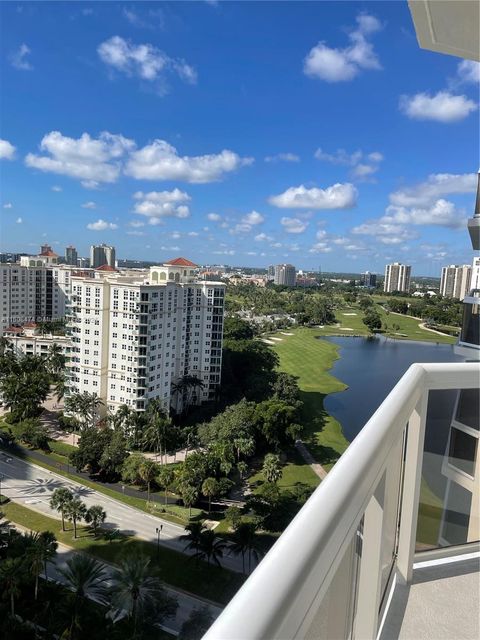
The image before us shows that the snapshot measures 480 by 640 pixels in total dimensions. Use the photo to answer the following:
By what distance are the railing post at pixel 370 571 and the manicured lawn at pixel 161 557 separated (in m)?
6.20

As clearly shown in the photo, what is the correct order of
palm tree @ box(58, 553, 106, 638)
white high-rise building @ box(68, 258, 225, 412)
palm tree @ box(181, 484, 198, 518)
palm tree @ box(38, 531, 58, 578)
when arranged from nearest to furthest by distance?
palm tree @ box(58, 553, 106, 638), palm tree @ box(38, 531, 58, 578), palm tree @ box(181, 484, 198, 518), white high-rise building @ box(68, 258, 225, 412)

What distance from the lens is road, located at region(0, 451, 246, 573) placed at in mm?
7707

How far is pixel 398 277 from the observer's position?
207 feet

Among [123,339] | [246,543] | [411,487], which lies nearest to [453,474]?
[411,487]

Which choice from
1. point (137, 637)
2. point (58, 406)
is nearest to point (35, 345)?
point (58, 406)

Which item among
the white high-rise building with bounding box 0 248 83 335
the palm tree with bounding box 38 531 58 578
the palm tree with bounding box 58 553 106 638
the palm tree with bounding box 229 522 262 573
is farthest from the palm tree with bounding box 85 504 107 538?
the white high-rise building with bounding box 0 248 83 335

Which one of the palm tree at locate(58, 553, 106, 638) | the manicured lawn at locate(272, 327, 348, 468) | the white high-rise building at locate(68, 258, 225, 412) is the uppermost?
the white high-rise building at locate(68, 258, 225, 412)

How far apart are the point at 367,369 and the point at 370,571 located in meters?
21.2

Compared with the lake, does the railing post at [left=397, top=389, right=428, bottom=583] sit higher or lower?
higher

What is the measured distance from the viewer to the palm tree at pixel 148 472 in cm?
925

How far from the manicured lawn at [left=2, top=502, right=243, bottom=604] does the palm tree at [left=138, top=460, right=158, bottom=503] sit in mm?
1579

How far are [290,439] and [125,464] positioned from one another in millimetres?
3947

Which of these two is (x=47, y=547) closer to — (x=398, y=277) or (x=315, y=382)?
(x=315, y=382)

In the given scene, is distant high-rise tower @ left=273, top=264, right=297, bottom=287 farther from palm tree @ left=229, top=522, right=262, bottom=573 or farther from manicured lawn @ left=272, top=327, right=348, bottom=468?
palm tree @ left=229, top=522, right=262, bottom=573
